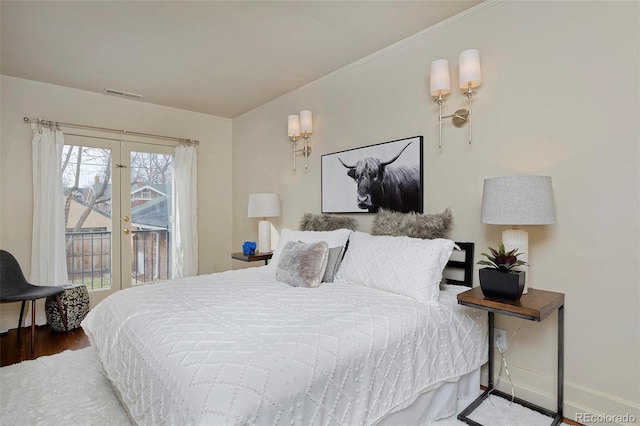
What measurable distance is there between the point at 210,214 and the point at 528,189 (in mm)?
4069

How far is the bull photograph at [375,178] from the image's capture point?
2.63 meters

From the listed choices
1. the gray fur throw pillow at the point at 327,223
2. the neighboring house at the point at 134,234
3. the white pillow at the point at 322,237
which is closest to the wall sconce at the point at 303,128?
the gray fur throw pillow at the point at 327,223

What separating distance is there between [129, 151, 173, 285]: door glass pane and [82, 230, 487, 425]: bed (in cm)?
217

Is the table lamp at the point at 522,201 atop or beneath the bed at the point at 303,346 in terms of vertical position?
atop

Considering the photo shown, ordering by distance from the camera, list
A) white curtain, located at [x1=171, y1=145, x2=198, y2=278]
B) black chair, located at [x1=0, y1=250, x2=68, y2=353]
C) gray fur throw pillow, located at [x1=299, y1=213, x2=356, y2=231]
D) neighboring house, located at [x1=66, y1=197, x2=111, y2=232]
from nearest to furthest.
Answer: black chair, located at [x1=0, y1=250, x2=68, y2=353] → gray fur throw pillow, located at [x1=299, y1=213, x2=356, y2=231] → neighboring house, located at [x1=66, y1=197, x2=111, y2=232] → white curtain, located at [x1=171, y1=145, x2=198, y2=278]

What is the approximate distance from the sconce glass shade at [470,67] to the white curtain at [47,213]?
400 centimetres

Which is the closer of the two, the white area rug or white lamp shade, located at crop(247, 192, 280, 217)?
the white area rug

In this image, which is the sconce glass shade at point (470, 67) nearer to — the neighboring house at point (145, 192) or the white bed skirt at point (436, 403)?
the white bed skirt at point (436, 403)

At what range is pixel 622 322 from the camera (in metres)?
1.75

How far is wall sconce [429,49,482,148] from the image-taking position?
2.19 m

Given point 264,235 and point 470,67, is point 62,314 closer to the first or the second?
point 264,235

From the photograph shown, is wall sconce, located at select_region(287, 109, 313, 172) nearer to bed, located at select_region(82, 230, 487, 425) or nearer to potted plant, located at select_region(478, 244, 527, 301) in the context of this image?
bed, located at select_region(82, 230, 487, 425)

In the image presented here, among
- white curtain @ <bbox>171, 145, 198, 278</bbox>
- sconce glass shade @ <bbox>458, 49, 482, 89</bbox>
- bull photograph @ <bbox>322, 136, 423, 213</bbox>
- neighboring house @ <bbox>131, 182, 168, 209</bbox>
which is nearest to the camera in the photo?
sconce glass shade @ <bbox>458, 49, 482, 89</bbox>

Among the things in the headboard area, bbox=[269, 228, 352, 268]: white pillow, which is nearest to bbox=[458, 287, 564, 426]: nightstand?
the headboard area
